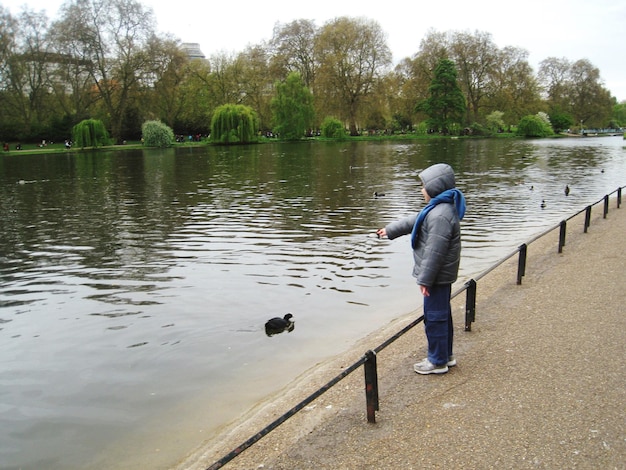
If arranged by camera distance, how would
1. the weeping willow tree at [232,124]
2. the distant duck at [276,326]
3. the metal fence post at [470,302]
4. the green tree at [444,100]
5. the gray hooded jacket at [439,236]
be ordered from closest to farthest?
1. the gray hooded jacket at [439,236]
2. the metal fence post at [470,302]
3. the distant duck at [276,326]
4. the weeping willow tree at [232,124]
5. the green tree at [444,100]

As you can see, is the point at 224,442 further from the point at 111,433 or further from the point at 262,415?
the point at 111,433

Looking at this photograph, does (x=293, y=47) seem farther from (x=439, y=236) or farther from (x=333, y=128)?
(x=439, y=236)

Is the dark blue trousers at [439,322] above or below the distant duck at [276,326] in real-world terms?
above

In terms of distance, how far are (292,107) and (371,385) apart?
7001cm

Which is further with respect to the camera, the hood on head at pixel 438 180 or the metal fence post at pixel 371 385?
the hood on head at pixel 438 180

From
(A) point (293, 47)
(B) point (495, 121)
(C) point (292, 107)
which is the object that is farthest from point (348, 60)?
(B) point (495, 121)

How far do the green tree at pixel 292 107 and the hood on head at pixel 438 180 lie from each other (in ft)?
225

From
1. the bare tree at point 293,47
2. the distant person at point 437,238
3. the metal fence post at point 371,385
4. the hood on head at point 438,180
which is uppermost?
the bare tree at point 293,47

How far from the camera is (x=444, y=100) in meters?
77.8

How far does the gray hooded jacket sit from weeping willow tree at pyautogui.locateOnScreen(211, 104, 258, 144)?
2523 inches

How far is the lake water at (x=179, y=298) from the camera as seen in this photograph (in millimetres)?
5484

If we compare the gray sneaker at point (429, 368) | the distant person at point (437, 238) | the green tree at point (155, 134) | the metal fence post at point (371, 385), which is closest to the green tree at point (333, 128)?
the green tree at point (155, 134)

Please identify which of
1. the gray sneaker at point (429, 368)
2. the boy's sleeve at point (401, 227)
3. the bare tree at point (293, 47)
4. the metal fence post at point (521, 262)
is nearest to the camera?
the boy's sleeve at point (401, 227)

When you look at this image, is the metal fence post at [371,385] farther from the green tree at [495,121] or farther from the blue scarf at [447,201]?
the green tree at [495,121]
